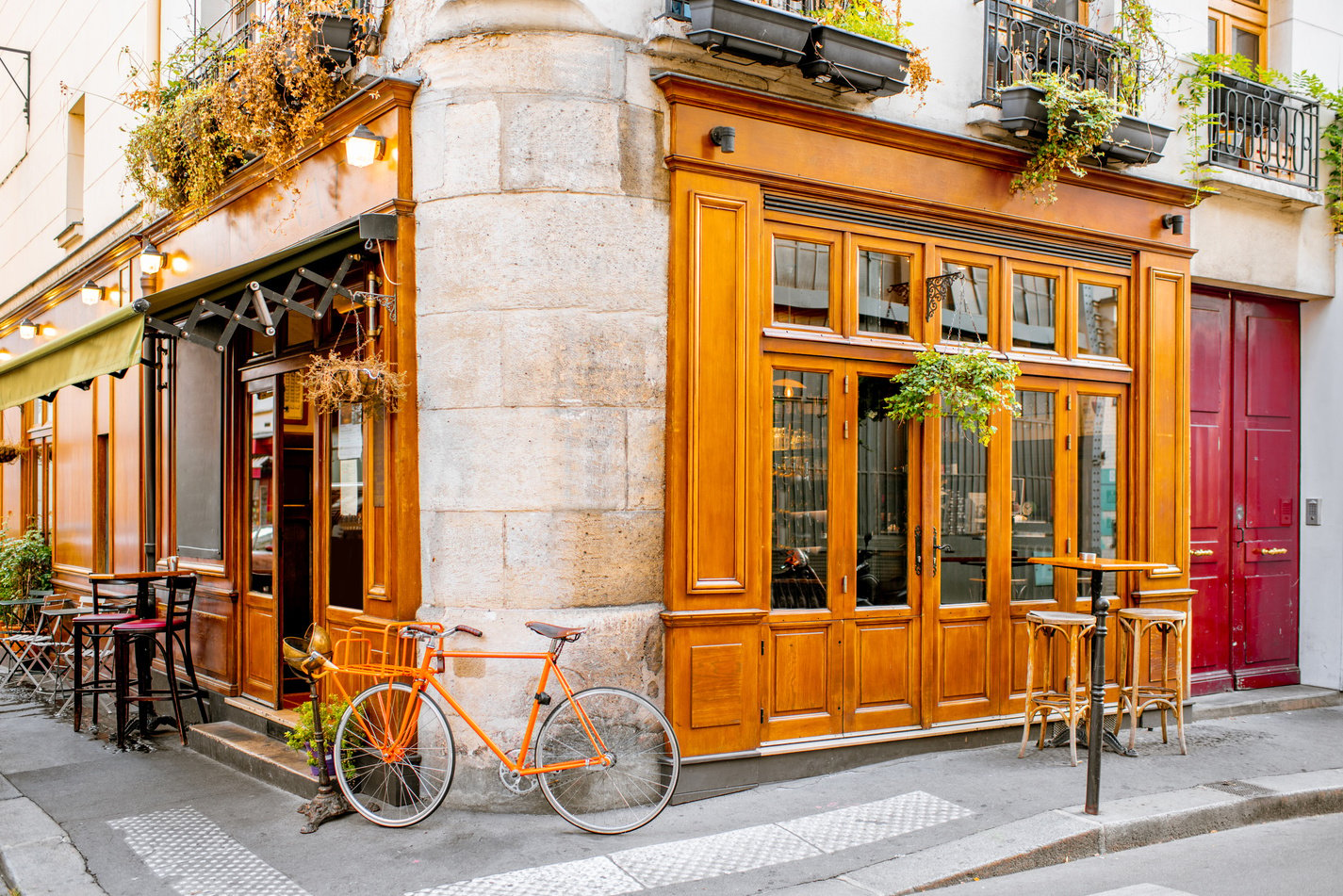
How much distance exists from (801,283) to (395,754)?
12.9 feet

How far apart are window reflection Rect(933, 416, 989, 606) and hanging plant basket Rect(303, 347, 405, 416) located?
385cm

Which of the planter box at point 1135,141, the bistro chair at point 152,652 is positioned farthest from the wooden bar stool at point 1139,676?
the bistro chair at point 152,652

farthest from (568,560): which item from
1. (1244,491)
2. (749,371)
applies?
(1244,491)

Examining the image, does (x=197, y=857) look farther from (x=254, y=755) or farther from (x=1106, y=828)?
(x=1106, y=828)

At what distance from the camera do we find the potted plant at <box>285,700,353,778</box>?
6.25 meters

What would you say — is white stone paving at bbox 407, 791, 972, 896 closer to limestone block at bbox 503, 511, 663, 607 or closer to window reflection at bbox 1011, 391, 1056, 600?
limestone block at bbox 503, 511, 663, 607

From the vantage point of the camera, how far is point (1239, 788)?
21.6 ft

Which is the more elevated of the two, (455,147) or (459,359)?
(455,147)

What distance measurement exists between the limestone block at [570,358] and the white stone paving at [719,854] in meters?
2.56

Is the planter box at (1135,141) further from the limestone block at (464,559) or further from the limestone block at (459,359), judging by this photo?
the limestone block at (464,559)

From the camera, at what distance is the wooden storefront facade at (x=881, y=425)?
6578 mm

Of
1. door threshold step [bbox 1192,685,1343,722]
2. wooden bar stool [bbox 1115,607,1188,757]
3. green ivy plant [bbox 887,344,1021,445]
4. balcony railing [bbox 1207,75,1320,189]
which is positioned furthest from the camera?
balcony railing [bbox 1207,75,1320,189]

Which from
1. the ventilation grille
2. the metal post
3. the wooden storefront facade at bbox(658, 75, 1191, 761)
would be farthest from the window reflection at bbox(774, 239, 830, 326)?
the metal post

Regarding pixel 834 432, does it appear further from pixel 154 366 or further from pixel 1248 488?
pixel 154 366
